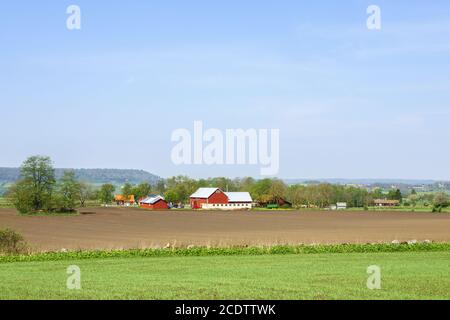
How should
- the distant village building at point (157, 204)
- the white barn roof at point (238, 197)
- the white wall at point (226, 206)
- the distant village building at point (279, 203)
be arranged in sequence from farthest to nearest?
1. the distant village building at point (279, 203)
2. the white barn roof at point (238, 197)
3. the distant village building at point (157, 204)
4. the white wall at point (226, 206)

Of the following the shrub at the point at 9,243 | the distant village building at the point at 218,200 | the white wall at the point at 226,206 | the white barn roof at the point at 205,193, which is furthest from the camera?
the white barn roof at the point at 205,193

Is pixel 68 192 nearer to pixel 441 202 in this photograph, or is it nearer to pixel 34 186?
pixel 34 186

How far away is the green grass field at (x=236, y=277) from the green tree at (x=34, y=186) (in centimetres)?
8224

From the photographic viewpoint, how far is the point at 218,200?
164875 millimetres

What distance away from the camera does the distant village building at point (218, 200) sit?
537ft

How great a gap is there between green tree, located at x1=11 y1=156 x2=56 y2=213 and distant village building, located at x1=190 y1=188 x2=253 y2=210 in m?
51.1

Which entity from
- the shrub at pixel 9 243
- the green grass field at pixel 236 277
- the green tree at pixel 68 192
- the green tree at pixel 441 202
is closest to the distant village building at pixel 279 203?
the green tree at pixel 441 202

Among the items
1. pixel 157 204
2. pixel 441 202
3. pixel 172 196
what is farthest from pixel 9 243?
pixel 172 196

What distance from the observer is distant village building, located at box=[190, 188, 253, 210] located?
537ft

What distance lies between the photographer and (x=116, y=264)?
34531 millimetres

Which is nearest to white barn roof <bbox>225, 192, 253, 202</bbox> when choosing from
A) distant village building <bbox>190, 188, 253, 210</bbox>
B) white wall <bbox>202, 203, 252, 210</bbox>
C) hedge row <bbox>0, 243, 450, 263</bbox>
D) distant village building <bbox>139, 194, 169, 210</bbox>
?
distant village building <bbox>190, 188, 253, 210</bbox>

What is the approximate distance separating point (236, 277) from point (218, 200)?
13758cm

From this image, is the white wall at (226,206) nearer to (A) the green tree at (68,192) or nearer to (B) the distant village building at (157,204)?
(B) the distant village building at (157,204)
